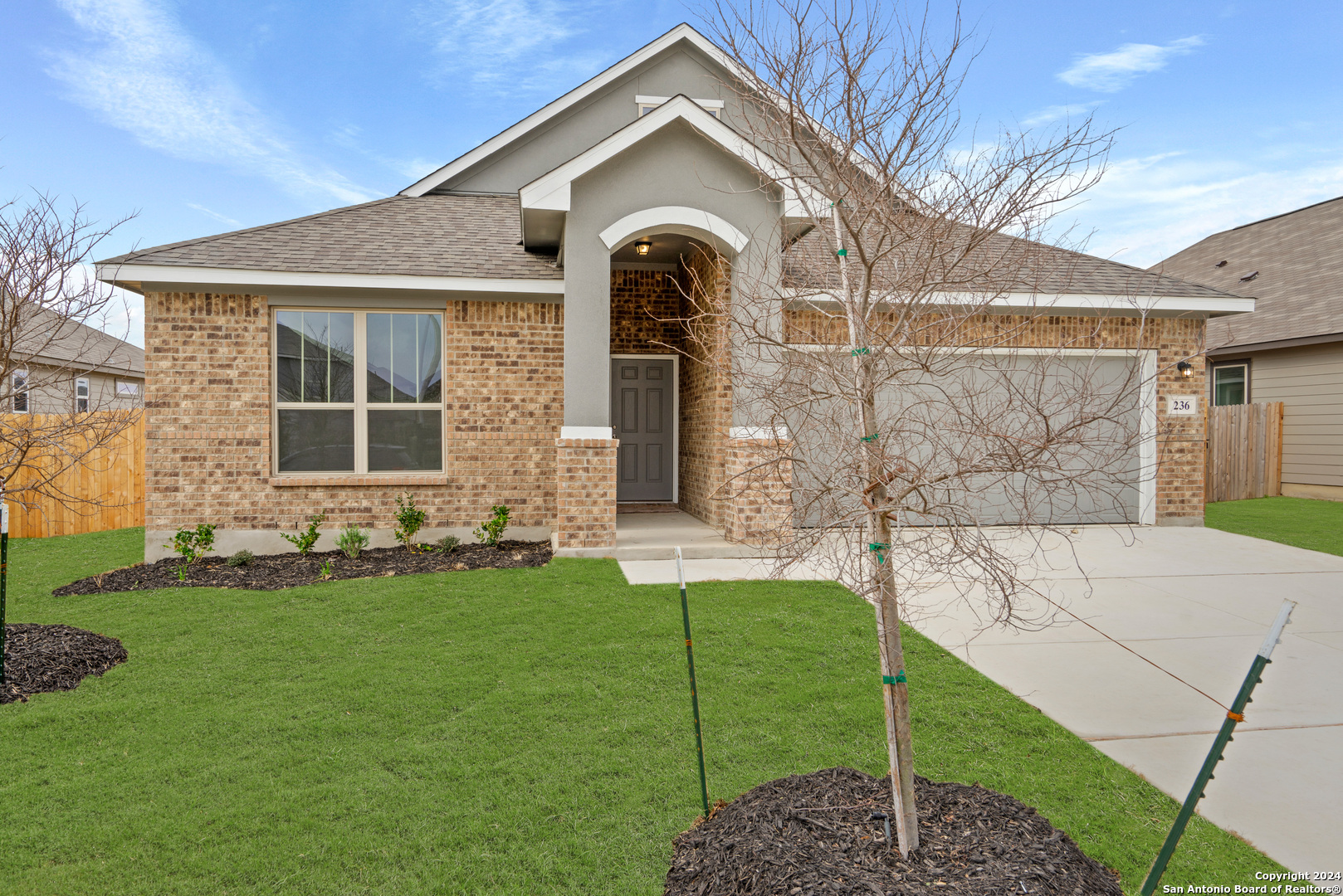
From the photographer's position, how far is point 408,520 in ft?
28.3

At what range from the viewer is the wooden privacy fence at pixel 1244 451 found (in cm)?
1395

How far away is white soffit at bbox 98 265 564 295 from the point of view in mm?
8023

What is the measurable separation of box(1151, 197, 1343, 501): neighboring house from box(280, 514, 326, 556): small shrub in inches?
571

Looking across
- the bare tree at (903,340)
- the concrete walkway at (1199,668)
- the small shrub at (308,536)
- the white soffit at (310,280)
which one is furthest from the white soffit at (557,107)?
the bare tree at (903,340)

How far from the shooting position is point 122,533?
11.4 m

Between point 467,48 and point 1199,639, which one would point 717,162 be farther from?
point 467,48

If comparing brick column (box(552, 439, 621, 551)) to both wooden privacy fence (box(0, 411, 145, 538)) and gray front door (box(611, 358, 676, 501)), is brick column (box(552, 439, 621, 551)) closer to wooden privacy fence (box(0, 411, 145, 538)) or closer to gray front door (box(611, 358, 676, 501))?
gray front door (box(611, 358, 676, 501))

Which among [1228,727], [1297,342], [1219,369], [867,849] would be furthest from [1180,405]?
[867,849]

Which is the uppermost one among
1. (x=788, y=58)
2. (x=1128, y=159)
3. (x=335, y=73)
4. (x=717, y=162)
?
(x=335, y=73)

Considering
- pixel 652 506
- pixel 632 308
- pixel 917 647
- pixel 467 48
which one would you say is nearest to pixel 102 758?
pixel 917 647

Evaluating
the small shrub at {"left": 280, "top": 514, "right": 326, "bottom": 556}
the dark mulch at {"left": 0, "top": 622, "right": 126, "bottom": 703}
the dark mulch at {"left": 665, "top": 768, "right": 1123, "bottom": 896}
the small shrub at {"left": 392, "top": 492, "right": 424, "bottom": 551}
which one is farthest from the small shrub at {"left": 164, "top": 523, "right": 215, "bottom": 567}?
the dark mulch at {"left": 665, "top": 768, "right": 1123, "bottom": 896}

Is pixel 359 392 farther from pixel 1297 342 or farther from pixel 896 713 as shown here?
pixel 1297 342

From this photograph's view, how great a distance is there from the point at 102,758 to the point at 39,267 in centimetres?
349

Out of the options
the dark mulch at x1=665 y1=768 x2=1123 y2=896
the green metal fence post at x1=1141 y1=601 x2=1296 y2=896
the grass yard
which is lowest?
the grass yard
